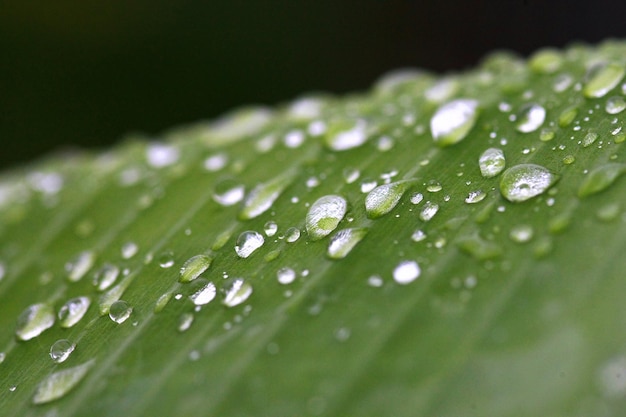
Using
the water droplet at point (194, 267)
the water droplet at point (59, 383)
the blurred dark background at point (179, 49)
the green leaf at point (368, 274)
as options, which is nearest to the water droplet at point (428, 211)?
the green leaf at point (368, 274)

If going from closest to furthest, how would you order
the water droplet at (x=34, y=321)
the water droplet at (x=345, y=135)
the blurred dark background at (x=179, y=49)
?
the water droplet at (x=34, y=321) < the water droplet at (x=345, y=135) < the blurred dark background at (x=179, y=49)

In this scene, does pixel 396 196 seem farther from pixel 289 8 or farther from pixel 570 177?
pixel 289 8

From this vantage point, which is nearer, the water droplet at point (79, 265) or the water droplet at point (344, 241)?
the water droplet at point (344, 241)

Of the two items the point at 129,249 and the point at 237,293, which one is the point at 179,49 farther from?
the point at 237,293

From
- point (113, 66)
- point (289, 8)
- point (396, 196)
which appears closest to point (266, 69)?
point (289, 8)

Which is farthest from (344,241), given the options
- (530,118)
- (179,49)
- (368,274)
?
(179,49)

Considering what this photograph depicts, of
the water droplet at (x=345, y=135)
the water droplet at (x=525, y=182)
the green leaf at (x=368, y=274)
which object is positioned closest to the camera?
the green leaf at (x=368, y=274)

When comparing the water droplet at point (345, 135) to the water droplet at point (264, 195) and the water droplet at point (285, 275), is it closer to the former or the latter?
the water droplet at point (264, 195)

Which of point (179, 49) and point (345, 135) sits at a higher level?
point (345, 135)
